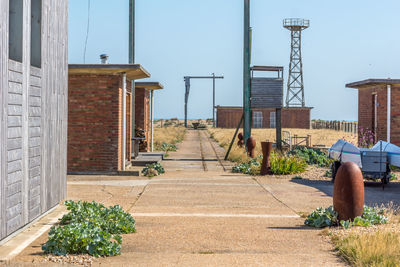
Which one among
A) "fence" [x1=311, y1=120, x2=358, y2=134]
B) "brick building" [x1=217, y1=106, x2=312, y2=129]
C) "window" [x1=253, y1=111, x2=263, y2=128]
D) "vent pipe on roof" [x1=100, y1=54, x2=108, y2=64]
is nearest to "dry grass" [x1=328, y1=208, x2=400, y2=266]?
"vent pipe on roof" [x1=100, y1=54, x2=108, y2=64]

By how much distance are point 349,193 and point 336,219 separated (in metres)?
0.47

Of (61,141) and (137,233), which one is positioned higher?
(61,141)

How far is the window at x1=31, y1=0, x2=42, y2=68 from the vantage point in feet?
28.6

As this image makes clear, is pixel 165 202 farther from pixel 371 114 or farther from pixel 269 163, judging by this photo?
pixel 371 114

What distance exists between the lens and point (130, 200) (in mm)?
11117

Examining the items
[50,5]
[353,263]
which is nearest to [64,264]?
[353,263]

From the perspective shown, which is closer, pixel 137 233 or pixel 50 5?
pixel 137 233

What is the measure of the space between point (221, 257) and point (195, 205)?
409 cm

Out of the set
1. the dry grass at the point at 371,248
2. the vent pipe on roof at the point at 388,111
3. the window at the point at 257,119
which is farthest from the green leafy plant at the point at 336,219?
the window at the point at 257,119

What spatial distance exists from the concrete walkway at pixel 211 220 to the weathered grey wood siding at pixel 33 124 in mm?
773

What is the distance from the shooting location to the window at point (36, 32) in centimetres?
870

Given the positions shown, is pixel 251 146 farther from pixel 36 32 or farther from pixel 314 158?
pixel 36 32

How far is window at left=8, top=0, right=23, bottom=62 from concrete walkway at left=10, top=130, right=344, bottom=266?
2607mm

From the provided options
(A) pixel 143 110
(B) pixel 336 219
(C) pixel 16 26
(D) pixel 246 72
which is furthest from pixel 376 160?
(A) pixel 143 110
